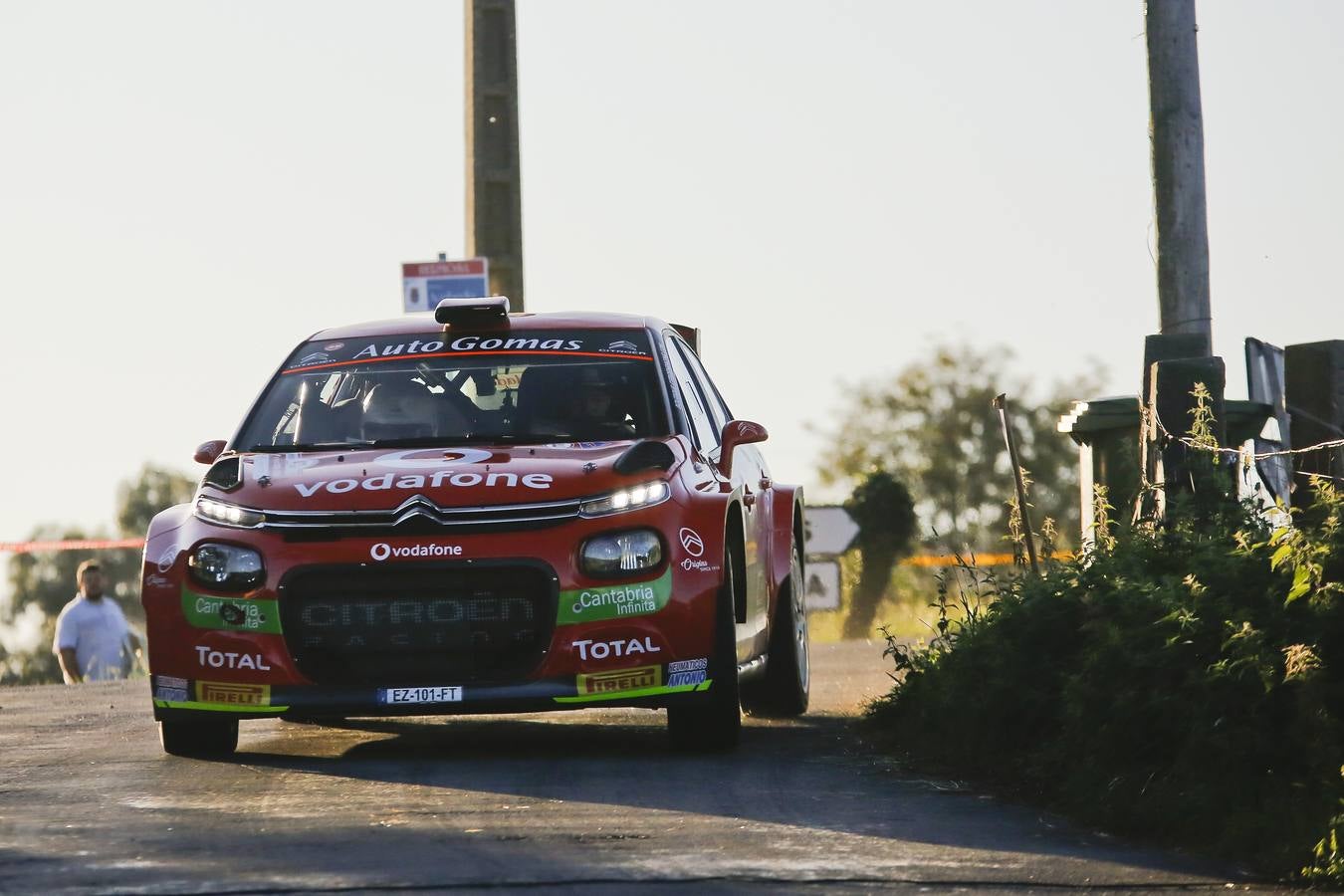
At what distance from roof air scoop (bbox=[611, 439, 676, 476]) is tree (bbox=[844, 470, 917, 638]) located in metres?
18.3

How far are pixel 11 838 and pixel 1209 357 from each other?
4.72 metres

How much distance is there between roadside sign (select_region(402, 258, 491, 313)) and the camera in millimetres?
18594

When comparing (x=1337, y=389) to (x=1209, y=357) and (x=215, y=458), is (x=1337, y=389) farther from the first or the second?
(x=215, y=458)

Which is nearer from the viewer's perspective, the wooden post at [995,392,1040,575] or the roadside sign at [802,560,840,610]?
the wooden post at [995,392,1040,575]

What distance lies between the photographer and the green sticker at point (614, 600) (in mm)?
8617

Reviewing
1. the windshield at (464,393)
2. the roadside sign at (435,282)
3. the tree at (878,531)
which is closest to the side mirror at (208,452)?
the windshield at (464,393)

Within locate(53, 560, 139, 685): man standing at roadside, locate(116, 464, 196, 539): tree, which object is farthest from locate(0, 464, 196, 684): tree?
locate(53, 560, 139, 685): man standing at roadside

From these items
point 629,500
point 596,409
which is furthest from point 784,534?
point 629,500

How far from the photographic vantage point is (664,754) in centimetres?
913

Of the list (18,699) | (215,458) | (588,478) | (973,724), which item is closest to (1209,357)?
(973,724)

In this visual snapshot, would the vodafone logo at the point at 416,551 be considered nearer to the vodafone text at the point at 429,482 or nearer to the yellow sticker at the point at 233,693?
the vodafone text at the point at 429,482

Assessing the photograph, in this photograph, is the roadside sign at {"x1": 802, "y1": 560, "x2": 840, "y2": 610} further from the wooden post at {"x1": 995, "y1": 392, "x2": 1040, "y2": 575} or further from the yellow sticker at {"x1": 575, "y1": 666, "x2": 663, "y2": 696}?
the yellow sticker at {"x1": 575, "y1": 666, "x2": 663, "y2": 696}

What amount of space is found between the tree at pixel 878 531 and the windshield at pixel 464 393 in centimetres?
1723

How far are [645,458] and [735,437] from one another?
1.08m
